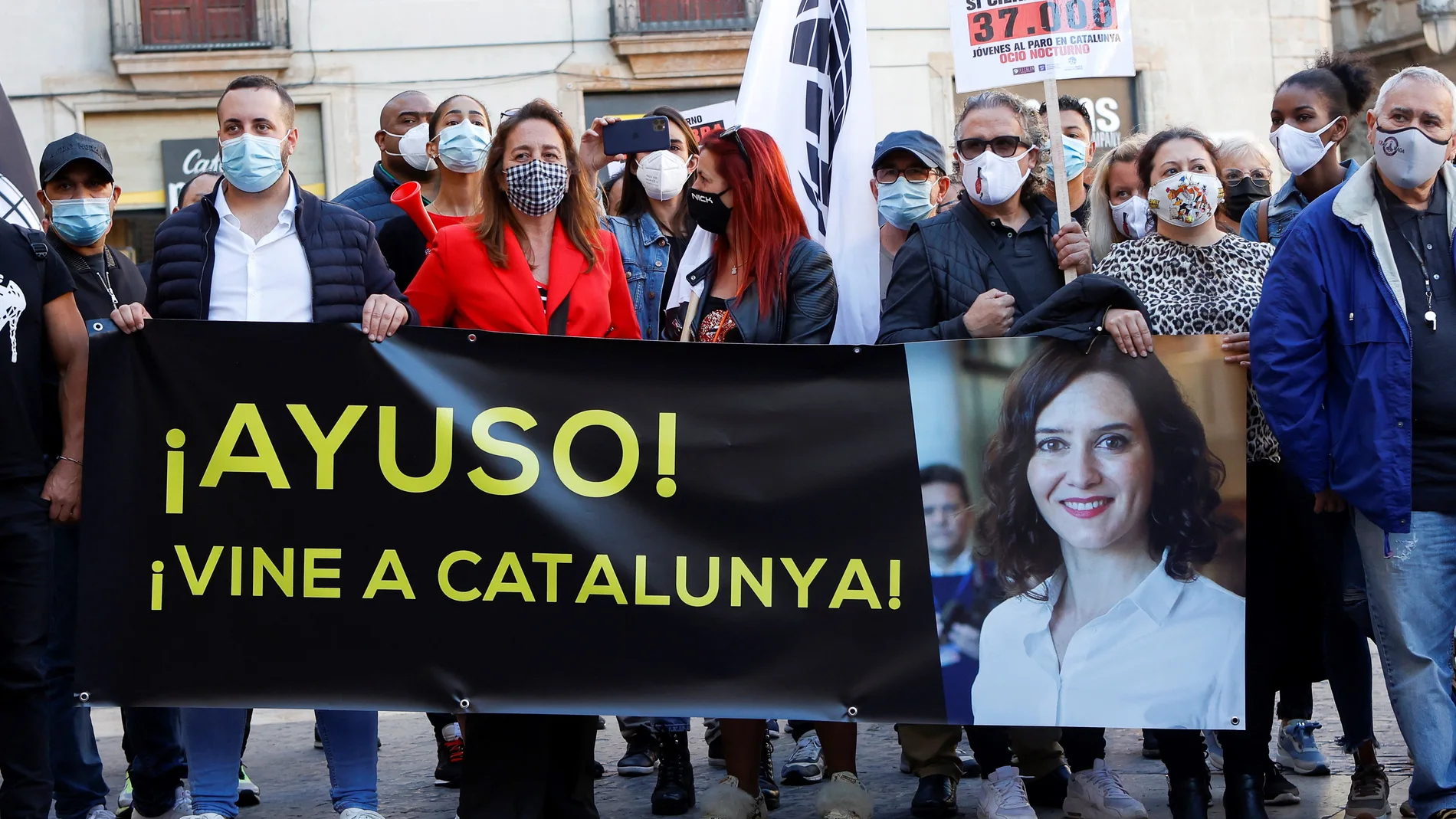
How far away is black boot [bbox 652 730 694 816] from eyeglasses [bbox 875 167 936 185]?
6.54 ft

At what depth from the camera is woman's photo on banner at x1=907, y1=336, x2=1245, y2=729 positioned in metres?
4.75

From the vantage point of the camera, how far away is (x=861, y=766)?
6203 mm

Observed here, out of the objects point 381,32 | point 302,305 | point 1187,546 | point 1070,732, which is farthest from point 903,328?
point 381,32

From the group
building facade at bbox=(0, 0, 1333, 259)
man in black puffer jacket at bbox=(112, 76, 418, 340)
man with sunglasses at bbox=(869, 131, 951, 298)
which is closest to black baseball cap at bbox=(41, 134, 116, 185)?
man in black puffer jacket at bbox=(112, 76, 418, 340)

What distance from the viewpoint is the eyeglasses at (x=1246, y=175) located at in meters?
6.56

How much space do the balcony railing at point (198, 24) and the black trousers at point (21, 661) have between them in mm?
14268

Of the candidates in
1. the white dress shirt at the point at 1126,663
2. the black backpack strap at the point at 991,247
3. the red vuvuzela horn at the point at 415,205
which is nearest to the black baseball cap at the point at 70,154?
the red vuvuzela horn at the point at 415,205

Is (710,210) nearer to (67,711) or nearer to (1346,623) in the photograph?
(1346,623)

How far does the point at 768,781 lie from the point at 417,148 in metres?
2.89

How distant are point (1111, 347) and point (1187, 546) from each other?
587 mm

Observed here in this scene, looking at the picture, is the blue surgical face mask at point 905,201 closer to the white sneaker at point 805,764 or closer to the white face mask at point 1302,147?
the white face mask at point 1302,147

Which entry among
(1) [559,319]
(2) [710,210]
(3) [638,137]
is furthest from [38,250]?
(3) [638,137]

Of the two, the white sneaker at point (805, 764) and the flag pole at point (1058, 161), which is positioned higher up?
the flag pole at point (1058, 161)

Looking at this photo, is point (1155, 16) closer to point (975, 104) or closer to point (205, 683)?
point (975, 104)
